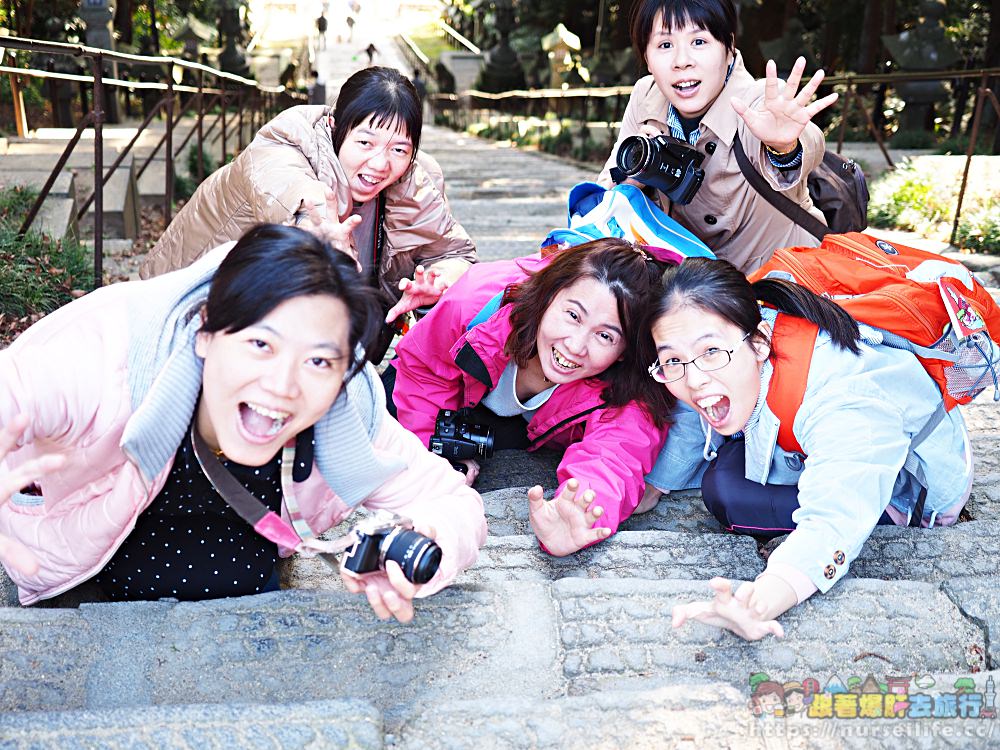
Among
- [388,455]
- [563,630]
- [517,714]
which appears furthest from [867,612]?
[388,455]

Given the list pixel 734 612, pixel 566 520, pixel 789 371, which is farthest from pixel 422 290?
pixel 734 612

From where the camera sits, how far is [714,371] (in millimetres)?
2072

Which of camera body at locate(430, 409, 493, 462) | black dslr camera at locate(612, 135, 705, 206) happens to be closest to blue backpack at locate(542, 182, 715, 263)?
black dslr camera at locate(612, 135, 705, 206)

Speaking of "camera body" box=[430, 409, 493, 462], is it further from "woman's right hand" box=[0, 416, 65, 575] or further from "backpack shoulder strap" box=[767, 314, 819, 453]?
"woman's right hand" box=[0, 416, 65, 575]

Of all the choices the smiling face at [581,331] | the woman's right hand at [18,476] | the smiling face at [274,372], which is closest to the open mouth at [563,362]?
the smiling face at [581,331]

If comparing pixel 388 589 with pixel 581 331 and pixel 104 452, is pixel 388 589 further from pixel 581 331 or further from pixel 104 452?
pixel 581 331

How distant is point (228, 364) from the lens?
1.54 meters

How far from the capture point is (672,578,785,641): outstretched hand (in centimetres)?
169

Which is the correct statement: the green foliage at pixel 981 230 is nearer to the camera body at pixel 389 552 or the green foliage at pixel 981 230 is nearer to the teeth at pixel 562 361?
the teeth at pixel 562 361

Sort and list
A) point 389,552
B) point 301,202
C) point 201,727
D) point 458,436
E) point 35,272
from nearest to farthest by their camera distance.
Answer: point 201,727 < point 389,552 < point 301,202 < point 458,436 < point 35,272

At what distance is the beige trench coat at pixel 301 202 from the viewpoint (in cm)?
269

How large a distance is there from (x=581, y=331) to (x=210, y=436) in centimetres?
102

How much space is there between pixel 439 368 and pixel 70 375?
51.6 inches

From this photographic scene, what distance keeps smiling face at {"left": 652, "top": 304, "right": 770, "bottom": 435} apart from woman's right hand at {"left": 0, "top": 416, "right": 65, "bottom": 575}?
130 cm
